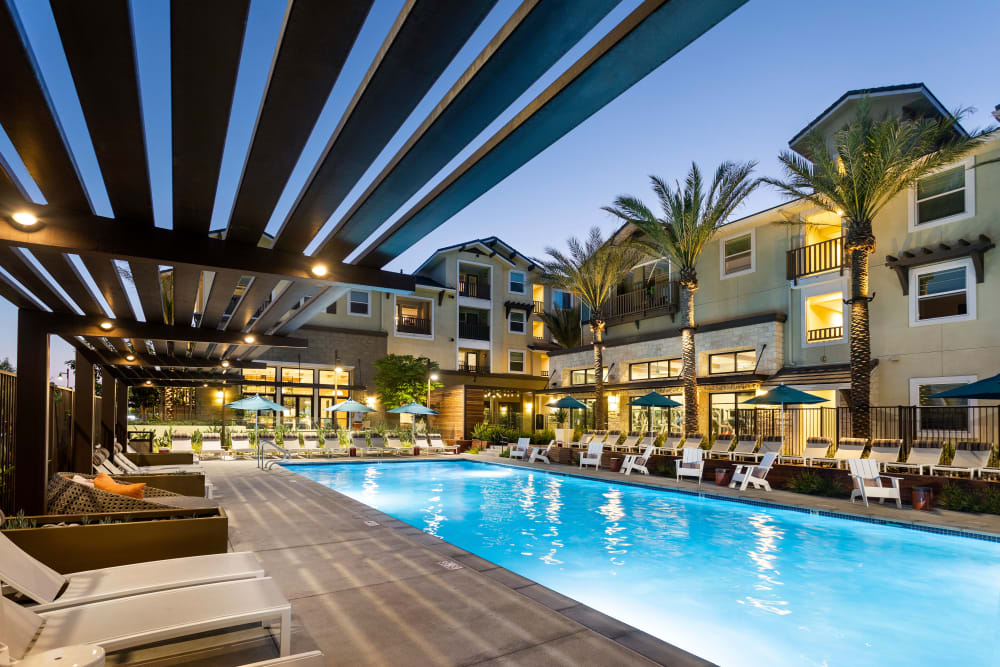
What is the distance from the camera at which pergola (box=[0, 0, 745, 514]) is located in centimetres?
235

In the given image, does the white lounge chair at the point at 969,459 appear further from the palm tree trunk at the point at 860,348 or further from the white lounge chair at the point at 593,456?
the white lounge chair at the point at 593,456

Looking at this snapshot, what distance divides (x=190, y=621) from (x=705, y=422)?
19.8 metres

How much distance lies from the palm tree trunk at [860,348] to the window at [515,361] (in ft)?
74.7

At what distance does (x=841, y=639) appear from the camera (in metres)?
5.45

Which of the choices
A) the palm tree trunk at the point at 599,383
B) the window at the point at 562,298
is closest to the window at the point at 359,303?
the window at the point at 562,298

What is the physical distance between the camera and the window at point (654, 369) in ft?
72.9

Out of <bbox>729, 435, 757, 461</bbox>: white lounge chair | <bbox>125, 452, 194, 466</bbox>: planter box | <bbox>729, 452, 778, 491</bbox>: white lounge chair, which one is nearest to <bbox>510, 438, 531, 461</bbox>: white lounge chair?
<bbox>729, 435, 757, 461</bbox>: white lounge chair

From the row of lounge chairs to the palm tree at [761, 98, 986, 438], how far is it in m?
13.8

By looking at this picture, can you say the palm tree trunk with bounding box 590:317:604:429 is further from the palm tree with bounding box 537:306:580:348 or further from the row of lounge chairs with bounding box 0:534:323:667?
the row of lounge chairs with bounding box 0:534:323:667

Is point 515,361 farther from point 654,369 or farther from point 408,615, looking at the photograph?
point 408,615

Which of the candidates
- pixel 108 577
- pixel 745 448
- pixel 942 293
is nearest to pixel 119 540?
pixel 108 577

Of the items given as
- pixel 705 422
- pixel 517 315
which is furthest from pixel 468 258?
pixel 705 422

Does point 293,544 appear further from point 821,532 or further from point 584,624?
point 821,532

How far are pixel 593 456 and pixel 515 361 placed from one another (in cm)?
1819
